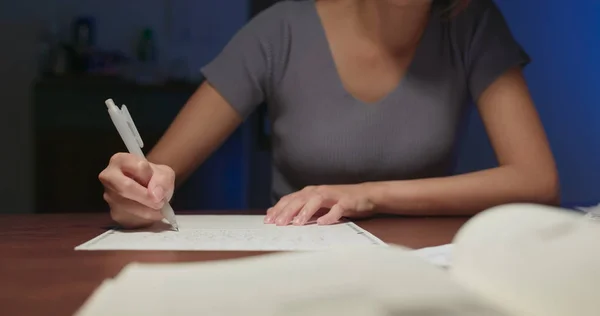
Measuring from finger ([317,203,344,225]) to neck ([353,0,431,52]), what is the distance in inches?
16.2

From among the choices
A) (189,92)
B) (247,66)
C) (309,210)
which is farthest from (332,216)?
(189,92)

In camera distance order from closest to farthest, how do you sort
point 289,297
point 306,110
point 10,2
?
point 289,297 → point 306,110 → point 10,2

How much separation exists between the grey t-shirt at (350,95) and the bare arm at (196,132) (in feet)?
0.07

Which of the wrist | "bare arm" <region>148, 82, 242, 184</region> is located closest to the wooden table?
the wrist

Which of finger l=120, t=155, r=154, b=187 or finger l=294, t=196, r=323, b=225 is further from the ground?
finger l=120, t=155, r=154, b=187

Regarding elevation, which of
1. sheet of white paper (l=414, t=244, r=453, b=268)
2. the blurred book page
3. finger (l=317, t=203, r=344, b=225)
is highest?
the blurred book page

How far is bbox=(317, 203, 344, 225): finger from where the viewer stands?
2.46 feet

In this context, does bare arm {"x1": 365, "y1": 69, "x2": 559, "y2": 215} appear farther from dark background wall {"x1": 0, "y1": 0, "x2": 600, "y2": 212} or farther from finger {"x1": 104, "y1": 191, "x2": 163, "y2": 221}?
dark background wall {"x1": 0, "y1": 0, "x2": 600, "y2": 212}

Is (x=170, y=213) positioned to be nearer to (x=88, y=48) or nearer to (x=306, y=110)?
(x=306, y=110)

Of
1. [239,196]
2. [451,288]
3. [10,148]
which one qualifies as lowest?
[239,196]

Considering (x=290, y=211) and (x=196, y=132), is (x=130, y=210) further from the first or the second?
(x=196, y=132)

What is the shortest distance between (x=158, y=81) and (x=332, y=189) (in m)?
1.79

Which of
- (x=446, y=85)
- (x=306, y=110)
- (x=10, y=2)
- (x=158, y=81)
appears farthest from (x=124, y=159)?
(x=10, y=2)

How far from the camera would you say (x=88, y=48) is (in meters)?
2.54
